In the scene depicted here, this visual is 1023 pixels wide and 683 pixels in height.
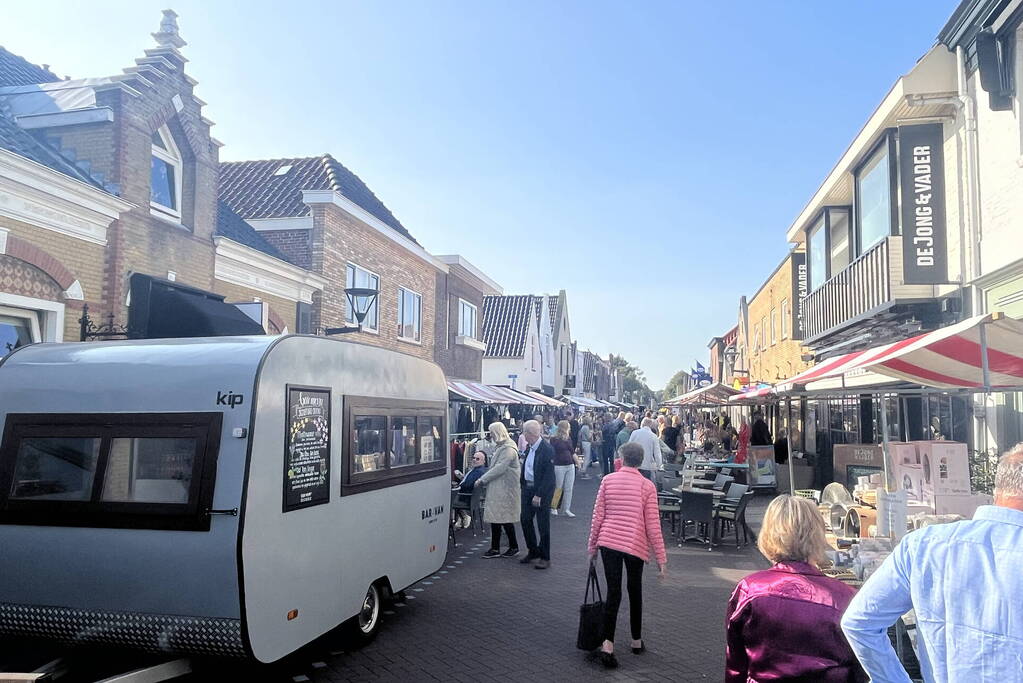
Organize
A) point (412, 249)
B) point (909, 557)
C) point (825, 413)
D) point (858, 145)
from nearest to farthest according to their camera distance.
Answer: point (909, 557), point (858, 145), point (825, 413), point (412, 249)

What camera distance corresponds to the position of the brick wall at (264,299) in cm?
1342

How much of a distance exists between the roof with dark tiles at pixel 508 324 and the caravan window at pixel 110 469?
3344 centimetres

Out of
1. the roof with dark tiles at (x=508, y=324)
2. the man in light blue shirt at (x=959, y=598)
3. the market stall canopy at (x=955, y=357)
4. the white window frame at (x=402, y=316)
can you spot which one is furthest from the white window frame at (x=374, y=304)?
the roof with dark tiles at (x=508, y=324)

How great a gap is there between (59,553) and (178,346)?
1505 mm

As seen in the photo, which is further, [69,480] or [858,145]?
[858,145]

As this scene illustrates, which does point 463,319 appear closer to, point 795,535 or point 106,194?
point 106,194

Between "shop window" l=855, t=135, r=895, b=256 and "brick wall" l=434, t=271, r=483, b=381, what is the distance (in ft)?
45.6

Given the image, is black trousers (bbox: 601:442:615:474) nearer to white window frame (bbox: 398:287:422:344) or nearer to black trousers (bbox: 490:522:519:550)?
white window frame (bbox: 398:287:422:344)

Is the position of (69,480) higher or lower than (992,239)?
lower

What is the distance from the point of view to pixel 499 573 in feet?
30.2

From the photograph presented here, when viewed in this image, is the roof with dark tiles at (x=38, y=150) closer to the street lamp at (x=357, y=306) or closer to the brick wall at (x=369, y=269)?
the street lamp at (x=357, y=306)

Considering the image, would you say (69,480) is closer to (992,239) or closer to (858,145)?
(992,239)

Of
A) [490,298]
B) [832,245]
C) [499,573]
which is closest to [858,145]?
[832,245]

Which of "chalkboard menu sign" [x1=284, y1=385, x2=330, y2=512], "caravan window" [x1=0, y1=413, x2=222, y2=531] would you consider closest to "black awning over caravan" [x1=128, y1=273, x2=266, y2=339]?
"caravan window" [x1=0, y1=413, x2=222, y2=531]
